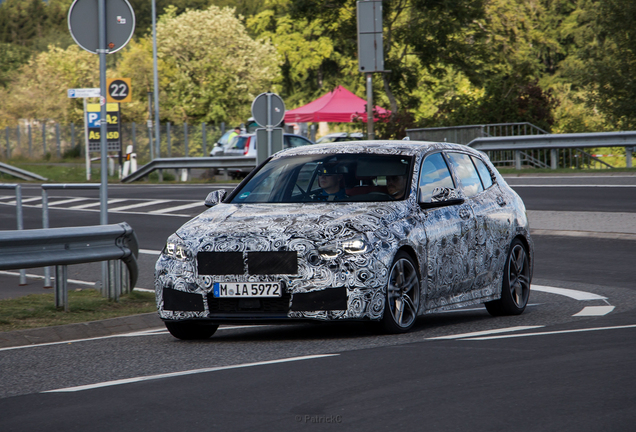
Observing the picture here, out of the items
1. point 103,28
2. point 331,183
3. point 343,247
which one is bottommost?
point 343,247

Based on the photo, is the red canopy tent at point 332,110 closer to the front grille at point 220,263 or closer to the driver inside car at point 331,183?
the driver inside car at point 331,183

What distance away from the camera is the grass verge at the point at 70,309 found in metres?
9.52

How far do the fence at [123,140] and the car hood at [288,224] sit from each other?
36867mm

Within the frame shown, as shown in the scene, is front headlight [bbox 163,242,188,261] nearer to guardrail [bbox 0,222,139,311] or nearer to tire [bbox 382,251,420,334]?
tire [bbox 382,251,420,334]

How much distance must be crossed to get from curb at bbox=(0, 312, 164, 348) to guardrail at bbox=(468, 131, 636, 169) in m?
18.7

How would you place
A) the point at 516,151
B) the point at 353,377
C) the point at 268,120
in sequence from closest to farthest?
the point at 353,377 < the point at 268,120 < the point at 516,151

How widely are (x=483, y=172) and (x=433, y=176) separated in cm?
108

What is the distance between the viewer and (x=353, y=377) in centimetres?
614

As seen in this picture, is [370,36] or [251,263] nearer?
[251,263]

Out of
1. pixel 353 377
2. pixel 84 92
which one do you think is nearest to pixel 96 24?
pixel 353 377

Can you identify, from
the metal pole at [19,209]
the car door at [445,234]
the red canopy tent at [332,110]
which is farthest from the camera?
the red canopy tent at [332,110]

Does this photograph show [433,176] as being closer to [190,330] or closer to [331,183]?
[331,183]

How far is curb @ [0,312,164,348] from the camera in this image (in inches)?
349

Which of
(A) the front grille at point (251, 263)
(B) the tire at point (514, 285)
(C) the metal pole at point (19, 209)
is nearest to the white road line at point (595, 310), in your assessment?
(B) the tire at point (514, 285)
